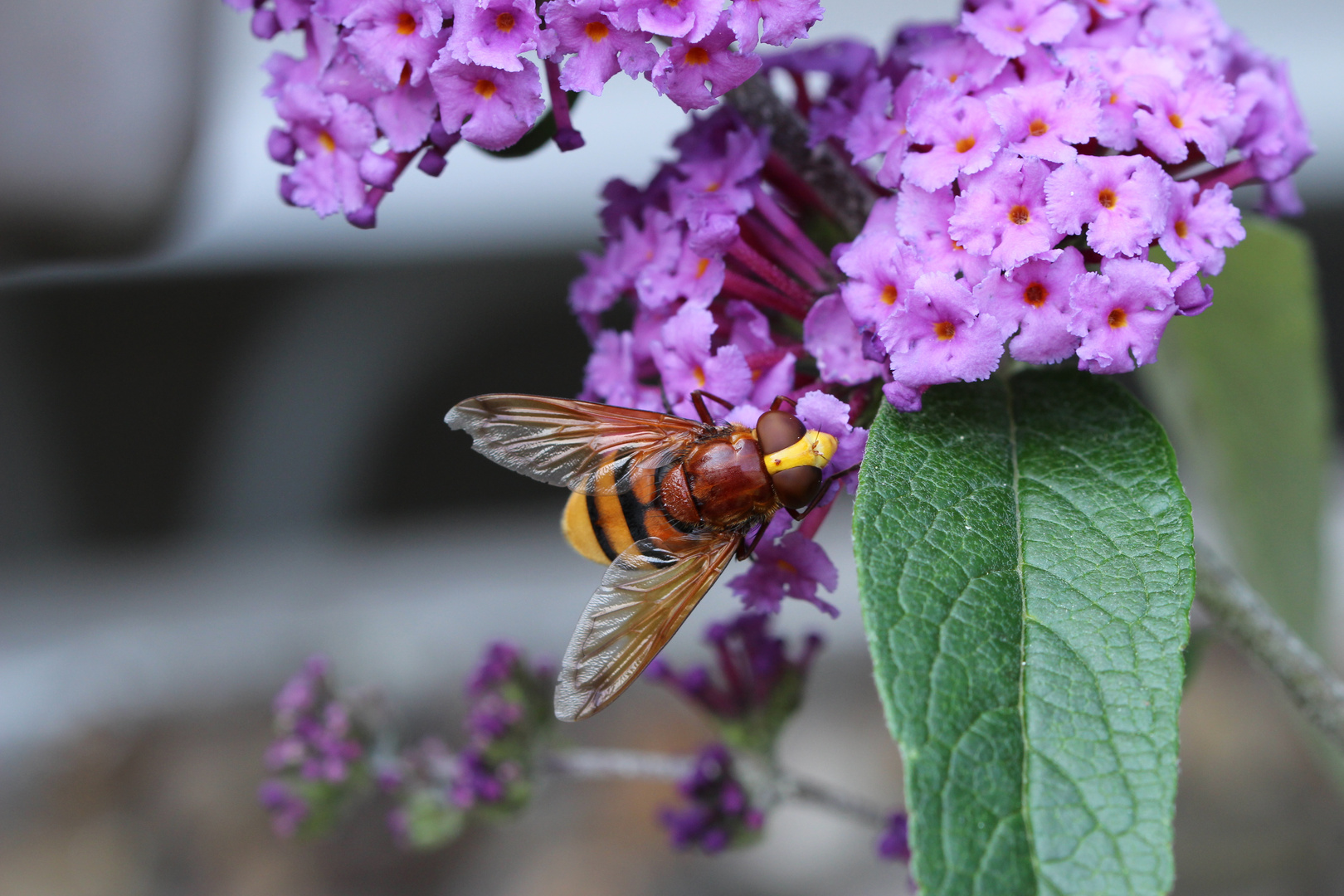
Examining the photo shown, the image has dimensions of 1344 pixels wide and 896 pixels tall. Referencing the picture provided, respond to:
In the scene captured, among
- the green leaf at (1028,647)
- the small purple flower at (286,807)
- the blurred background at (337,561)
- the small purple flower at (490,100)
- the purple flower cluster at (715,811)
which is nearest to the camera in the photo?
the green leaf at (1028,647)

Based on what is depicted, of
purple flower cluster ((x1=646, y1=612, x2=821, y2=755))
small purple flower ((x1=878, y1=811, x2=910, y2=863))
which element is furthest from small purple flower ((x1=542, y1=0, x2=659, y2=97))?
small purple flower ((x1=878, y1=811, x2=910, y2=863))

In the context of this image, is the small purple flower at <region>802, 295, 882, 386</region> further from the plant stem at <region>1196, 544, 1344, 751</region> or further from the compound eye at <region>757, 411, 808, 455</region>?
the plant stem at <region>1196, 544, 1344, 751</region>

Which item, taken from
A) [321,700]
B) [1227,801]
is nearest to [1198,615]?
[1227,801]

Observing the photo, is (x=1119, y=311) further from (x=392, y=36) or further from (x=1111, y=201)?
(x=392, y=36)

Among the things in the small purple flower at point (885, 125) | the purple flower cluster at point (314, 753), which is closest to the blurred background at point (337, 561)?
the purple flower cluster at point (314, 753)

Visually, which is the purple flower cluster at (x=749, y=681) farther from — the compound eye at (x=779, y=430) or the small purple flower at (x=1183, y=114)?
the small purple flower at (x=1183, y=114)

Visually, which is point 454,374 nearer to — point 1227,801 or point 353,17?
point 1227,801

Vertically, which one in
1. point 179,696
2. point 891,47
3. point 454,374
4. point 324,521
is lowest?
point 179,696
